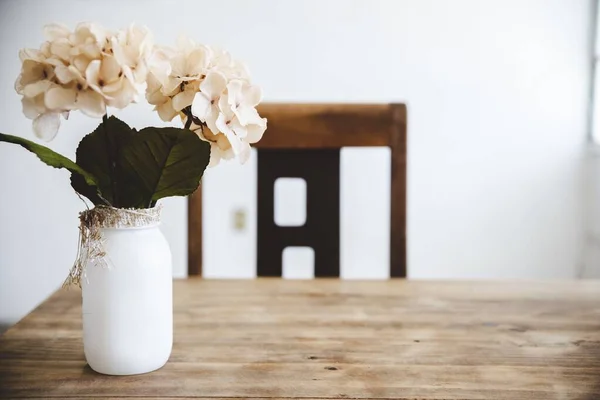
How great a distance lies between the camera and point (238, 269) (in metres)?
2.56

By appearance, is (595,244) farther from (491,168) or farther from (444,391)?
(444,391)

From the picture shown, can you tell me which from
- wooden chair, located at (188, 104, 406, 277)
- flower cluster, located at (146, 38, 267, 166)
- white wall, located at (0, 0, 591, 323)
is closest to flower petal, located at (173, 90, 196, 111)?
flower cluster, located at (146, 38, 267, 166)

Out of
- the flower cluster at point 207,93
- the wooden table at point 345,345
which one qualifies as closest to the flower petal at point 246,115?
the flower cluster at point 207,93

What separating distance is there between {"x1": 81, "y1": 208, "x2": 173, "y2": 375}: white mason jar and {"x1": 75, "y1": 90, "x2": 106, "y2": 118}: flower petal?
125 millimetres

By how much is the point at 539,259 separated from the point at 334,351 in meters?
2.04

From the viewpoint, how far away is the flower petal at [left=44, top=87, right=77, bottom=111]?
0.61m

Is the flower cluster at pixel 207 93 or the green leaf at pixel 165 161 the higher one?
the flower cluster at pixel 207 93

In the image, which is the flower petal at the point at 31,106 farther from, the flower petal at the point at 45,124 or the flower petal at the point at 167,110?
the flower petal at the point at 167,110

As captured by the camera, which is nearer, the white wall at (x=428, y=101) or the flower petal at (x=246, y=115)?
the flower petal at (x=246, y=115)

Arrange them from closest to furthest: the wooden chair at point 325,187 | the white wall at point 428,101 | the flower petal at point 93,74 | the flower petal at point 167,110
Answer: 1. the flower petal at point 93,74
2. the flower petal at point 167,110
3. the wooden chair at point 325,187
4. the white wall at point 428,101

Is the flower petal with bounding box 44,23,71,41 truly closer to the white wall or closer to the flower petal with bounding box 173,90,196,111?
the flower petal with bounding box 173,90,196,111

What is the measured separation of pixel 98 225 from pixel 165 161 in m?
0.11

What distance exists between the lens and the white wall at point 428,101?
2457mm

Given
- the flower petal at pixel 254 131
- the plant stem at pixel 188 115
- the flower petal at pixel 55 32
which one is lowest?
the flower petal at pixel 254 131
